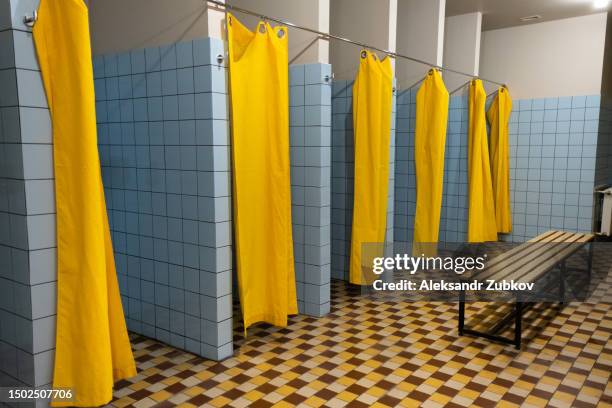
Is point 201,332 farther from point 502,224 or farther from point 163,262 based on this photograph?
point 502,224

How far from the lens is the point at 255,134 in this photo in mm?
2699

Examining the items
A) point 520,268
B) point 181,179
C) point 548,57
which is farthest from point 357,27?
point 548,57

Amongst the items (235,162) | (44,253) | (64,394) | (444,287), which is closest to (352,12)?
(235,162)

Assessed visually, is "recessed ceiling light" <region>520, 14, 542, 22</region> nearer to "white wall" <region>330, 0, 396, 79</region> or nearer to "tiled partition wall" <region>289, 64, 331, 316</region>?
"white wall" <region>330, 0, 396, 79</region>

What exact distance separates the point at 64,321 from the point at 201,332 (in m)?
0.86

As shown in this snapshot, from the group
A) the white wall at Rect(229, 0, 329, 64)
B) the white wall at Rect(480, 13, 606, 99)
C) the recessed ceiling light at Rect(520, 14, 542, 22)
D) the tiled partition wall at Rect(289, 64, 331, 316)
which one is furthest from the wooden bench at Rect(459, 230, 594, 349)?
the recessed ceiling light at Rect(520, 14, 542, 22)

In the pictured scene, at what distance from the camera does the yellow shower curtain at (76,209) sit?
176 centimetres

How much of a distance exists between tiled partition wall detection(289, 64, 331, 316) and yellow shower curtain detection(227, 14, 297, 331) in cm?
28

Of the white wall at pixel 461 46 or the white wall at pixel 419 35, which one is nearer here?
the white wall at pixel 419 35

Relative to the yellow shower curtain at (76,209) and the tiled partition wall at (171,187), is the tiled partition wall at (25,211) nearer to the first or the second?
the yellow shower curtain at (76,209)

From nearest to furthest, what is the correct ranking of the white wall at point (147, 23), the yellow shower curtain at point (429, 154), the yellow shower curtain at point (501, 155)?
the white wall at point (147, 23) → the yellow shower curtain at point (429, 154) → the yellow shower curtain at point (501, 155)

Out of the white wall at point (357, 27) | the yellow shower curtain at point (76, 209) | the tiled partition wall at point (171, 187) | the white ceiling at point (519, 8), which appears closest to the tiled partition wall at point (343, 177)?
the white wall at point (357, 27)

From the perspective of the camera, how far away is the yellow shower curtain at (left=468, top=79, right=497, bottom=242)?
4602 mm

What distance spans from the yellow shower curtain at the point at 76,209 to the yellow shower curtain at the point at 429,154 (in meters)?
2.91
